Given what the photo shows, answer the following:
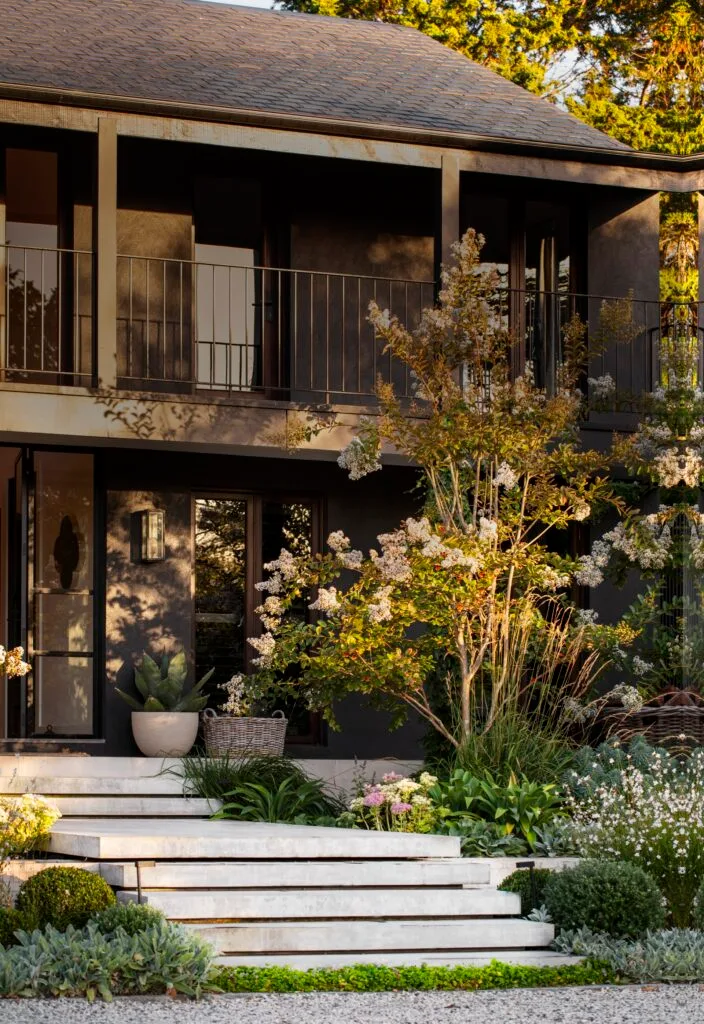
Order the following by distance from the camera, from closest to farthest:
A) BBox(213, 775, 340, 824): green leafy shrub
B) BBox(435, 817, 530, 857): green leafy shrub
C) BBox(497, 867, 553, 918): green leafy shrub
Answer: BBox(497, 867, 553, 918): green leafy shrub → BBox(435, 817, 530, 857): green leafy shrub → BBox(213, 775, 340, 824): green leafy shrub

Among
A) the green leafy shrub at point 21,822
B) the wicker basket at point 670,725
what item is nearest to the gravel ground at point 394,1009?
the green leafy shrub at point 21,822

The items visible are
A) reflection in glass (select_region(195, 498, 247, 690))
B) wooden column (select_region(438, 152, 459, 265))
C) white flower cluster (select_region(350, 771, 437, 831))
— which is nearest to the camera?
white flower cluster (select_region(350, 771, 437, 831))

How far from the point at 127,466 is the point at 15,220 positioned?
234 centimetres

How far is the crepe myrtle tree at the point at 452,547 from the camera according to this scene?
1009 cm

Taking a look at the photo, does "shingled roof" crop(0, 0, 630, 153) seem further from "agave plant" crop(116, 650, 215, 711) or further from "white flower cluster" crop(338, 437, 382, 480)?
"agave plant" crop(116, 650, 215, 711)

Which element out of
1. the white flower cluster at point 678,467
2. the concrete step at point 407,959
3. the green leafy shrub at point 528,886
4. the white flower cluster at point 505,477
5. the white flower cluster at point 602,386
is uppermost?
the white flower cluster at point 602,386

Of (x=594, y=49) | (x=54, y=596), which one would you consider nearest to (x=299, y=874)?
(x=54, y=596)

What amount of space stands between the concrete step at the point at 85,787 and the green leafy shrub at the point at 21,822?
1.55m

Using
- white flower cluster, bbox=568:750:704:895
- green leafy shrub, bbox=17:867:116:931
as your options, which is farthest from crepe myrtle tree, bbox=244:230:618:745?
green leafy shrub, bbox=17:867:116:931

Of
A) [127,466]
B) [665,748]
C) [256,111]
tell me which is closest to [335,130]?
[256,111]

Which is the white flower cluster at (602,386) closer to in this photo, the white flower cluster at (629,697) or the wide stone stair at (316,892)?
the white flower cluster at (629,697)

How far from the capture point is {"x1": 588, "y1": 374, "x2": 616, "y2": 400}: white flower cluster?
13.0m

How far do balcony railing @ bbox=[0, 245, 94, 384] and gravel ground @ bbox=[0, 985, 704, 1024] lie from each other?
6.75m

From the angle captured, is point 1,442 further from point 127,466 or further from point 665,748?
point 665,748
